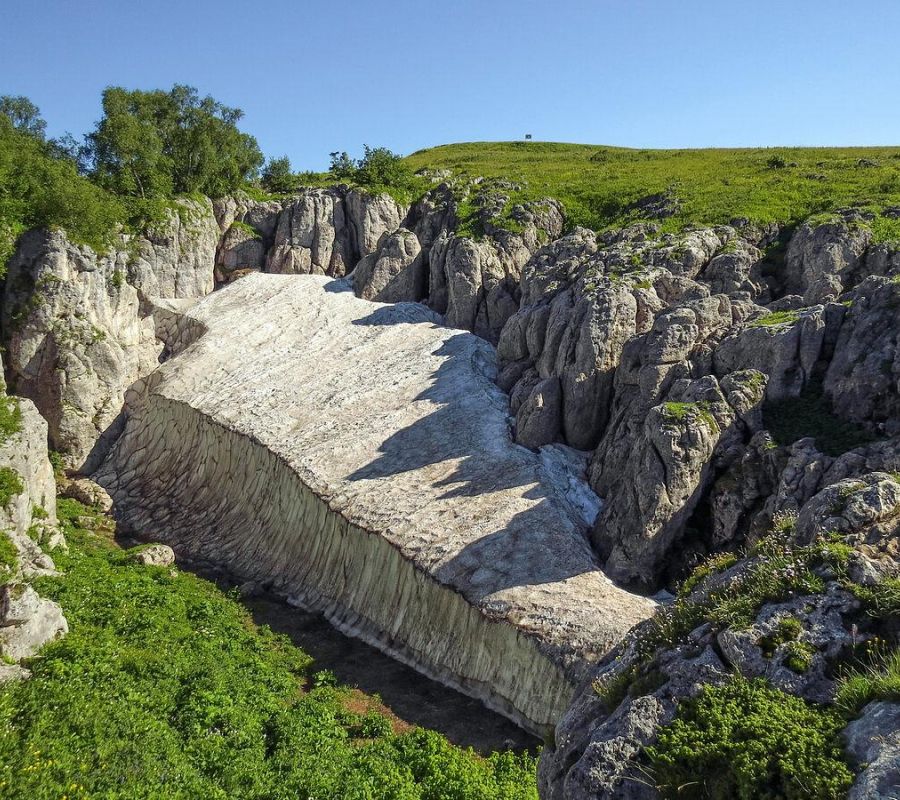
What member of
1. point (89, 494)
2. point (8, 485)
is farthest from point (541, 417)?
point (89, 494)

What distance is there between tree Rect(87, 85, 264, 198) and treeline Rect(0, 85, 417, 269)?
0.32ft

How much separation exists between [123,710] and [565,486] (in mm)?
20856

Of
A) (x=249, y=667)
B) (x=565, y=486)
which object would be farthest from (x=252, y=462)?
(x=565, y=486)

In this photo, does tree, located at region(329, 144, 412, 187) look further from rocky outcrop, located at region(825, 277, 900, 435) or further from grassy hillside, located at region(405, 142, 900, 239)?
rocky outcrop, located at region(825, 277, 900, 435)

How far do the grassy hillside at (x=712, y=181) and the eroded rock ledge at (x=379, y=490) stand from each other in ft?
65.9

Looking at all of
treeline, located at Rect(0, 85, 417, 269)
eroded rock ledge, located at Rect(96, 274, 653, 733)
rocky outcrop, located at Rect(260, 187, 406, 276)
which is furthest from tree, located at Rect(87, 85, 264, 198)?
eroded rock ledge, located at Rect(96, 274, 653, 733)

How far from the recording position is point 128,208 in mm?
57031

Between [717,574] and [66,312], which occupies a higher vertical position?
A: [66,312]

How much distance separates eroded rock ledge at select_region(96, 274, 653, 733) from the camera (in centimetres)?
2631

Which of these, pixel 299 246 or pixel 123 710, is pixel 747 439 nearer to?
pixel 123 710

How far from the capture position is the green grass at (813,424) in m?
24.8

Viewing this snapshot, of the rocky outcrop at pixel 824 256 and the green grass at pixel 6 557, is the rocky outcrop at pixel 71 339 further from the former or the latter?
the rocky outcrop at pixel 824 256

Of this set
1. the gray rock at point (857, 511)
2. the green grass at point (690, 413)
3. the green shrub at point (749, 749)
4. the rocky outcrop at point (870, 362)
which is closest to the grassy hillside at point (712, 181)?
the rocky outcrop at point (870, 362)

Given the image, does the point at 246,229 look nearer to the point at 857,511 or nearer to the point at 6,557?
the point at 6,557
